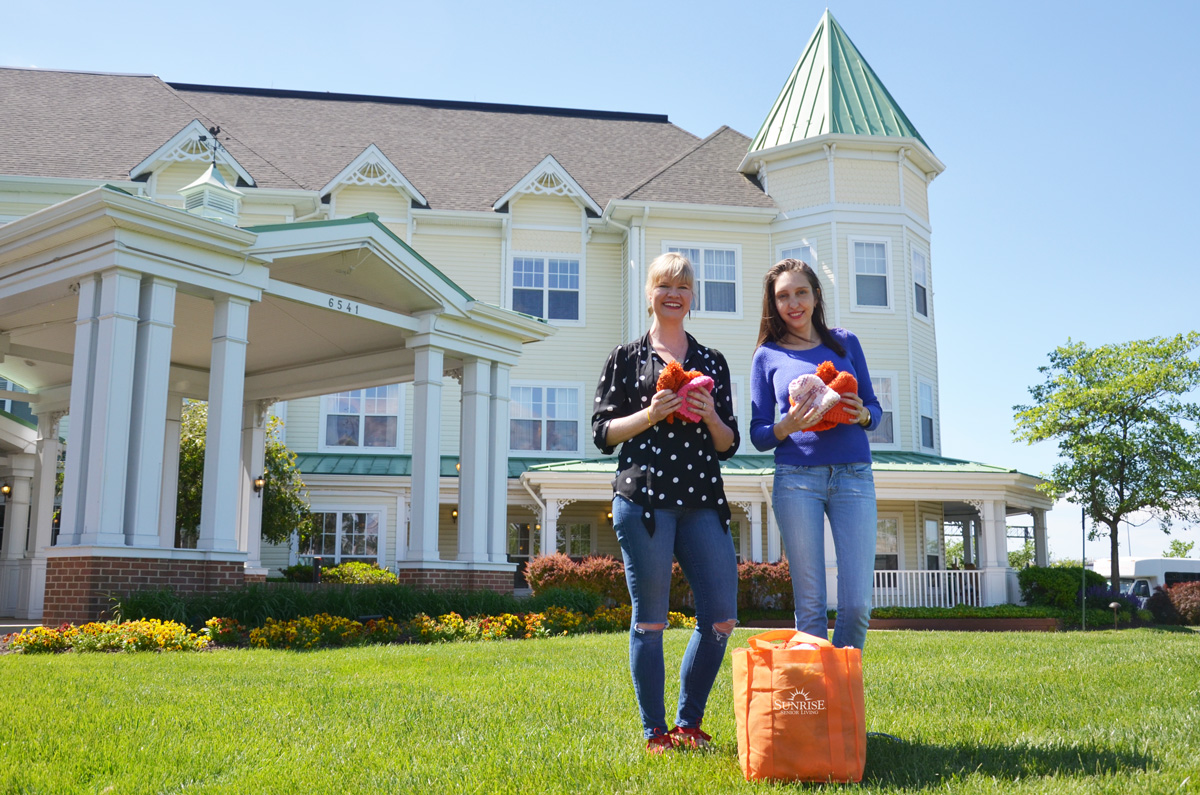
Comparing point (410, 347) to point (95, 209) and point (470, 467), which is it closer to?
point (470, 467)

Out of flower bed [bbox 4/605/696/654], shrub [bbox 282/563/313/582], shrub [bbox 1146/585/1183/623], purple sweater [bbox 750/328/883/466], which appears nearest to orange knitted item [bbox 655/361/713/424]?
purple sweater [bbox 750/328/883/466]

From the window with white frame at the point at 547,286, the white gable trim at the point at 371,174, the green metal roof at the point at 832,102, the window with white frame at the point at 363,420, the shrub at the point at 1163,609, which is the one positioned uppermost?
the green metal roof at the point at 832,102

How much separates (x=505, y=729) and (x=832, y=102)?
68.1 ft

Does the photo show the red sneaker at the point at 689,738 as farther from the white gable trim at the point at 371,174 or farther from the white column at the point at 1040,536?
the white column at the point at 1040,536

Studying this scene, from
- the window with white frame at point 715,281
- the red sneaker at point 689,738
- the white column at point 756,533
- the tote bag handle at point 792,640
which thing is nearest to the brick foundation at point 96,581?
the red sneaker at point 689,738

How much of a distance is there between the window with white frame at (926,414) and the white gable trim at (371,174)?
12.0 m

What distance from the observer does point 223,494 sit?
10.7 meters

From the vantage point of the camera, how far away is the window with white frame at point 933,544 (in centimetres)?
2395

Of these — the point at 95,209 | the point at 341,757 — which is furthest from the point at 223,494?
the point at 341,757

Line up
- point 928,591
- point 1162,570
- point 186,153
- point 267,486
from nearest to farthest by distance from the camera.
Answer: point 267,486
point 928,591
point 186,153
point 1162,570

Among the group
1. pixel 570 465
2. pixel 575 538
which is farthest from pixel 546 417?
pixel 575 538

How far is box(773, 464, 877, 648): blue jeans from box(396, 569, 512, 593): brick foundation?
8.80 m

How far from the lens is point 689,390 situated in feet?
13.0

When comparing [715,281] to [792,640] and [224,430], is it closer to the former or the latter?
[224,430]
